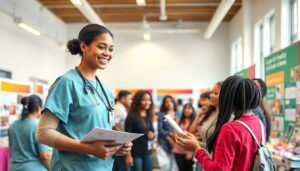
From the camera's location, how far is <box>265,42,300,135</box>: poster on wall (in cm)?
440

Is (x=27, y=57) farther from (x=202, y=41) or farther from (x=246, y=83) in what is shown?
(x=246, y=83)

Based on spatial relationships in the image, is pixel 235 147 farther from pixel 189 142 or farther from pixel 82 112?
pixel 82 112

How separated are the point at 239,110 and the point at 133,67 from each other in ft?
28.4

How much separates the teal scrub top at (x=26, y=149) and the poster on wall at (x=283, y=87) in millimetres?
2997

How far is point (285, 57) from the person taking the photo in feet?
15.7

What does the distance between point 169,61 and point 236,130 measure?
8674 mm

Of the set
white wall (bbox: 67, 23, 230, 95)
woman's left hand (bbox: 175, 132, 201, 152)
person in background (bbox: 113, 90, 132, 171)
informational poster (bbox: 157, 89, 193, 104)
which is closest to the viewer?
woman's left hand (bbox: 175, 132, 201, 152)

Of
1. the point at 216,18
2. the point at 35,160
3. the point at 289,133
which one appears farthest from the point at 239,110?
the point at 216,18

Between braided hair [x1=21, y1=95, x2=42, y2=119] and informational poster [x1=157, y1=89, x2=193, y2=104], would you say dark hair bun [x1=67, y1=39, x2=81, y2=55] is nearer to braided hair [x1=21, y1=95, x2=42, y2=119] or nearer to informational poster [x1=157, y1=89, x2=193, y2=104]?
braided hair [x1=21, y1=95, x2=42, y2=119]

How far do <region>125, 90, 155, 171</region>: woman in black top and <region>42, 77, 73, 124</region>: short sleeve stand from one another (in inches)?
112

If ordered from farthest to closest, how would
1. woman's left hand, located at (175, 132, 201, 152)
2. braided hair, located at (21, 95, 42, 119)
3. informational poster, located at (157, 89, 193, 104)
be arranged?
informational poster, located at (157, 89, 193, 104), braided hair, located at (21, 95, 42, 119), woman's left hand, located at (175, 132, 201, 152)

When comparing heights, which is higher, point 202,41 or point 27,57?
point 202,41

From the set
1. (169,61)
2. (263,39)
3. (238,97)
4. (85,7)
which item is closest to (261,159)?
(238,97)

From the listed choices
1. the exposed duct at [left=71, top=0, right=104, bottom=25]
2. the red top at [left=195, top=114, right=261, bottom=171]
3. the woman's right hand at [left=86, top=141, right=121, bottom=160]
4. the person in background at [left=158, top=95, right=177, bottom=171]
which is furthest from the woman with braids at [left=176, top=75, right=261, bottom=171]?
the exposed duct at [left=71, top=0, right=104, bottom=25]
